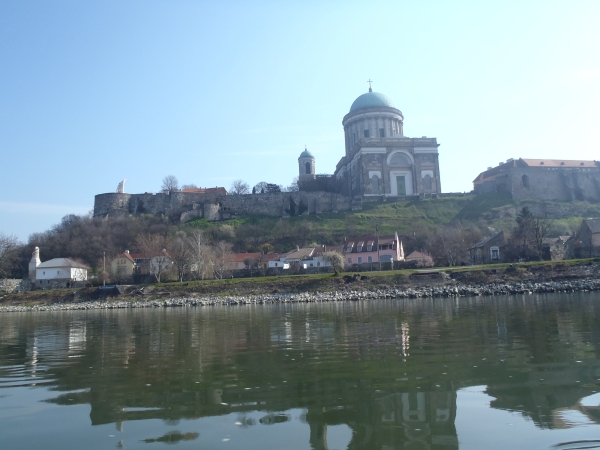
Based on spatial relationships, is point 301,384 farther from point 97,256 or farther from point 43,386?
point 97,256

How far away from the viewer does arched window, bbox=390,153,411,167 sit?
78.6 metres

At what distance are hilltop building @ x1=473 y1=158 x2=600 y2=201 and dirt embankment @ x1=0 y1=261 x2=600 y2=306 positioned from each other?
43.3 meters

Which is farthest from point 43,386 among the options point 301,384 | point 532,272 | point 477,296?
point 532,272

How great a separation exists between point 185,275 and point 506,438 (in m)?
48.1

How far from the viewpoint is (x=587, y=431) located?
5453 millimetres

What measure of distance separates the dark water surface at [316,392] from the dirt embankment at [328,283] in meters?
24.1

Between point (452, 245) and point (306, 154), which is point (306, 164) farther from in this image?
point (452, 245)

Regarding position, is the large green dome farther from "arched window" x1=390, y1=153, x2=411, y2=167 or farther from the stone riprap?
the stone riprap

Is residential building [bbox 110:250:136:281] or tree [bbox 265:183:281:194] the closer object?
residential building [bbox 110:250:136:281]

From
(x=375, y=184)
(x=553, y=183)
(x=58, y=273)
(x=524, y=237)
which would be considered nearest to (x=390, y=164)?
(x=375, y=184)

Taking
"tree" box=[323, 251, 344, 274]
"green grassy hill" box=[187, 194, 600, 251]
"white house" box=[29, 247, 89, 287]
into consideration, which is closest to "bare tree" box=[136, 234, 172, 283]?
"white house" box=[29, 247, 89, 287]

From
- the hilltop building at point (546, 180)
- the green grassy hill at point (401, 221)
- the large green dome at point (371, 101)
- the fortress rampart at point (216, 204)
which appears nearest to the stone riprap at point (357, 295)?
the green grassy hill at point (401, 221)

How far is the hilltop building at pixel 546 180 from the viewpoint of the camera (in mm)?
78375

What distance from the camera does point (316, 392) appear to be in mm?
7523
